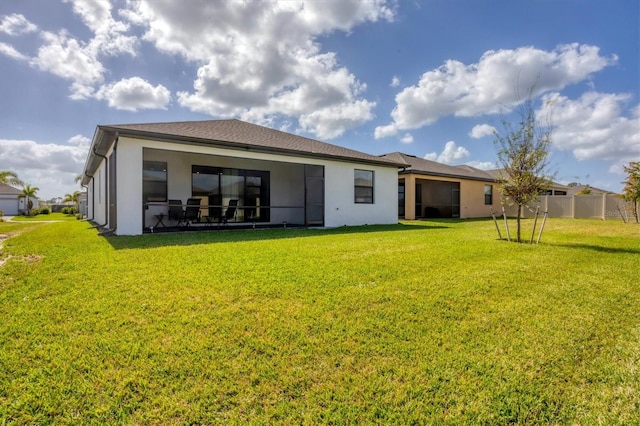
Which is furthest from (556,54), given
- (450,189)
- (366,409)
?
(366,409)

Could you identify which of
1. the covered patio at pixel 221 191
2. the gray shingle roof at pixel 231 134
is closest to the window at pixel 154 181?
the covered patio at pixel 221 191

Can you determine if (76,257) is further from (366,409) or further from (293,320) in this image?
(366,409)

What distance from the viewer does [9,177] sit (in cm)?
2734

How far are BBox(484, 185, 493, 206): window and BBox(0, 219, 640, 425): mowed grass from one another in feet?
58.1

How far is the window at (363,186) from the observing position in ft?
41.8

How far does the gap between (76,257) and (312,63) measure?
11377mm

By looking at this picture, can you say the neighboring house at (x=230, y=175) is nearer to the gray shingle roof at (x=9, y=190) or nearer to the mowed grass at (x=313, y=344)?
the mowed grass at (x=313, y=344)

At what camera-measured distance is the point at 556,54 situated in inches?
416

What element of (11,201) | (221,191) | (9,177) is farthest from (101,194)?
(11,201)

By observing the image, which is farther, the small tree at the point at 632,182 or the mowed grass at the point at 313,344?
the small tree at the point at 632,182

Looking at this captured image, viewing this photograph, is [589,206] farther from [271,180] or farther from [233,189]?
[233,189]

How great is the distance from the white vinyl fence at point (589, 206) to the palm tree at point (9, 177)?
130 feet

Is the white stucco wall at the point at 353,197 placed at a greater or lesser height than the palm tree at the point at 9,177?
lesser

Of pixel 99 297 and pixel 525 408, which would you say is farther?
pixel 99 297
